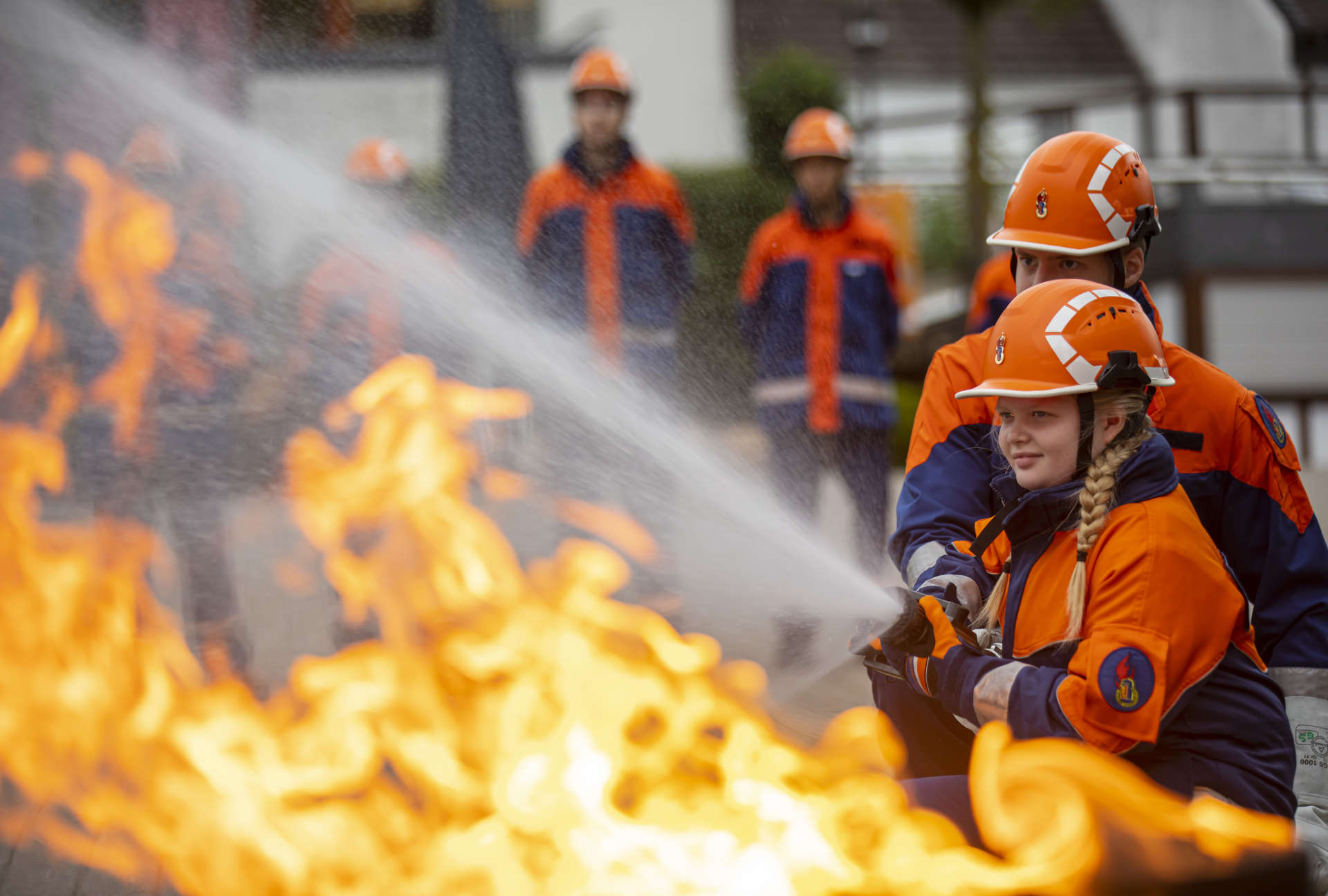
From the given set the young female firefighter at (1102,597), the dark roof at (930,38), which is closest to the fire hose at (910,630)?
the young female firefighter at (1102,597)

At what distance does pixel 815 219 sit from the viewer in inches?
233

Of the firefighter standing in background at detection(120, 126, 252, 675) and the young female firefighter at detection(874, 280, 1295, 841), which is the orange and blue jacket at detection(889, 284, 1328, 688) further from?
the firefighter standing in background at detection(120, 126, 252, 675)

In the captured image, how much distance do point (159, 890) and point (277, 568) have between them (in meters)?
4.16

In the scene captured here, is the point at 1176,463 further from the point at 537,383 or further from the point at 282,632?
the point at 282,632

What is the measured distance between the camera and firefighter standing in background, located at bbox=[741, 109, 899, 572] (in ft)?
18.9

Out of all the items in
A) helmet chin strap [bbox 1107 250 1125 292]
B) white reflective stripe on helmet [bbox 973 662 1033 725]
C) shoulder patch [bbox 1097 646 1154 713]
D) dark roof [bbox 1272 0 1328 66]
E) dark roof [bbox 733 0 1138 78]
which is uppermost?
dark roof [bbox 733 0 1138 78]

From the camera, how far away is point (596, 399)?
5.52 m

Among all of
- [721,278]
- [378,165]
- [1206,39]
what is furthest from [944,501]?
[1206,39]

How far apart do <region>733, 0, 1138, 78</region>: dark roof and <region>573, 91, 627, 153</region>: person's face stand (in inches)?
646

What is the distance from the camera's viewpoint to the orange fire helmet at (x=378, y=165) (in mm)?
6566

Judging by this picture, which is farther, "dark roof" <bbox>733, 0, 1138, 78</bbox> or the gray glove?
"dark roof" <bbox>733, 0, 1138, 78</bbox>

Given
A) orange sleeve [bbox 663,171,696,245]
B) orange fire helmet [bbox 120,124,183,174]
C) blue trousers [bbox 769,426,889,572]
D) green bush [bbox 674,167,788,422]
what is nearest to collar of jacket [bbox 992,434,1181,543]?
blue trousers [bbox 769,426,889,572]

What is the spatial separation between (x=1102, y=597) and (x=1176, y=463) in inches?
25.8

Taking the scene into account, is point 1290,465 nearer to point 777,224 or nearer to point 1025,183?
point 1025,183
